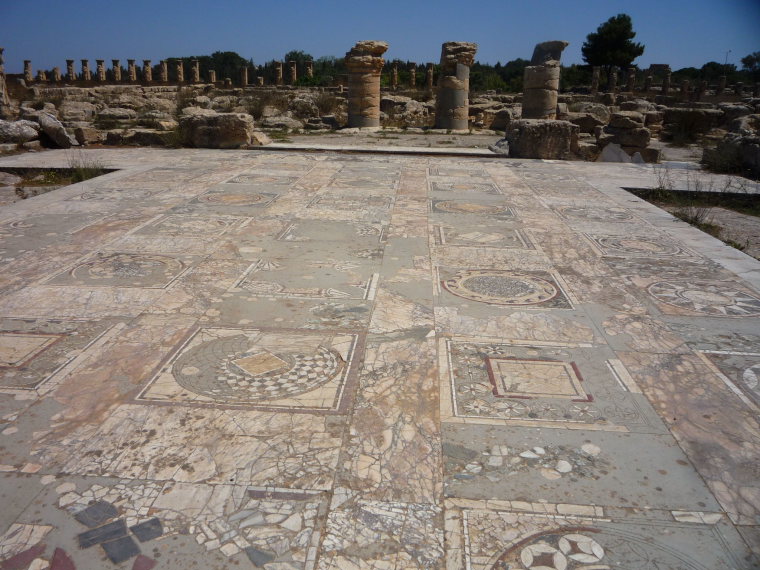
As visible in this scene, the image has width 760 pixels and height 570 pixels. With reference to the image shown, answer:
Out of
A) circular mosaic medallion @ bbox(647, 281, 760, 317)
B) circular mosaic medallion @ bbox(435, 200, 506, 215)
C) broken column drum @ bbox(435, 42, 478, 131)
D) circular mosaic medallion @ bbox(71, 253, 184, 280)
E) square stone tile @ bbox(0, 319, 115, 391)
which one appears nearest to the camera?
square stone tile @ bbox(0, 319, 115, 391)

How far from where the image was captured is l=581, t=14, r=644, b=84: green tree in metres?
43.6

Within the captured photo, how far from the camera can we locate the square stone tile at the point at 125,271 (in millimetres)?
3998

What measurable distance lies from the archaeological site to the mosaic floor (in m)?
0.01

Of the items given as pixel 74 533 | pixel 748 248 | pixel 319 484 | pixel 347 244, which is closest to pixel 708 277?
pixel 748 248

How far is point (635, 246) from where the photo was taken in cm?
518

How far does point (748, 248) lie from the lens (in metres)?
5.82

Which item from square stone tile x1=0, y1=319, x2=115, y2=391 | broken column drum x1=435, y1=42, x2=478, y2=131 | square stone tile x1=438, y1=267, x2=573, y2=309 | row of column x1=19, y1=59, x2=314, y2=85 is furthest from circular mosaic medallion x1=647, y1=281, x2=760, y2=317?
row of column x1=19, y1=59, x2=314, y2=85

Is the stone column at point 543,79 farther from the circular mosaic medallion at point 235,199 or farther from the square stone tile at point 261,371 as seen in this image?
the square stone tile at point 261,371

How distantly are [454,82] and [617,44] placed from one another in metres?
32.9

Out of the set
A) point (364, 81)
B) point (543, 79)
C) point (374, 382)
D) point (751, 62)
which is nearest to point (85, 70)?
point (364, 81)

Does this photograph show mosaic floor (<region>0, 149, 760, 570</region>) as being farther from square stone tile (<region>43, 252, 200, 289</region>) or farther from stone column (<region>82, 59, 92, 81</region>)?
stone column (<region>82, 59, 92, 81</region>)

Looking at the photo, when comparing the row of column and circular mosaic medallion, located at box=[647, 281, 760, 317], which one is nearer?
circular mosaic medallion, located at box=[647, 281, 760, 317]

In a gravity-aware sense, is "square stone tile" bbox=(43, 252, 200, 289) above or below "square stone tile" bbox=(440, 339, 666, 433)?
above

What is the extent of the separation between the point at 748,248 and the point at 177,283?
18.1 ft
